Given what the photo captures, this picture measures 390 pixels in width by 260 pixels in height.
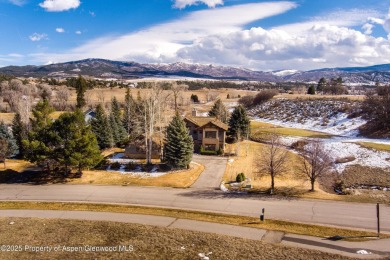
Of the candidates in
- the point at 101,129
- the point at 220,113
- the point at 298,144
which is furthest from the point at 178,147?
the point at 220,113

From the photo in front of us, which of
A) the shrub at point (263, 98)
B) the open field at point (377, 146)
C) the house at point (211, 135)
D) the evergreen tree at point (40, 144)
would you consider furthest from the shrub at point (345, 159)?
the shrub at point (263, 98)

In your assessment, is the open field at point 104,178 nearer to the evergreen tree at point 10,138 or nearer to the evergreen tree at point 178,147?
the evergreen tree at point 178,147

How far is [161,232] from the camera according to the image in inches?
832

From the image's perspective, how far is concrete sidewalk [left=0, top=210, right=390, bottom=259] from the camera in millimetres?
18725

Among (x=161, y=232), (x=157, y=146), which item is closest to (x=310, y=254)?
(x=161, y=232)

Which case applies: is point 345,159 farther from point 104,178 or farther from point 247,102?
point 247,102

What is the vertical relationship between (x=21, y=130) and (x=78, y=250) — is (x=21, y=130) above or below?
above

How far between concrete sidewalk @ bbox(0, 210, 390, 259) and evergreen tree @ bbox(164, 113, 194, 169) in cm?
1494

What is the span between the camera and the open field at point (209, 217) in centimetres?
2131

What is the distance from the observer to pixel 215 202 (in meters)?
27.8

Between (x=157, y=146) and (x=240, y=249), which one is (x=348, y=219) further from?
(x=157, y=146)

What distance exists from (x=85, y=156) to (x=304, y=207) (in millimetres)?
23542

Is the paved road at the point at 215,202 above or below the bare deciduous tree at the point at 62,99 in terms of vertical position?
below

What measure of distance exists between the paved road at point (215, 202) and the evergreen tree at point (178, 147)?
7.60 meters
